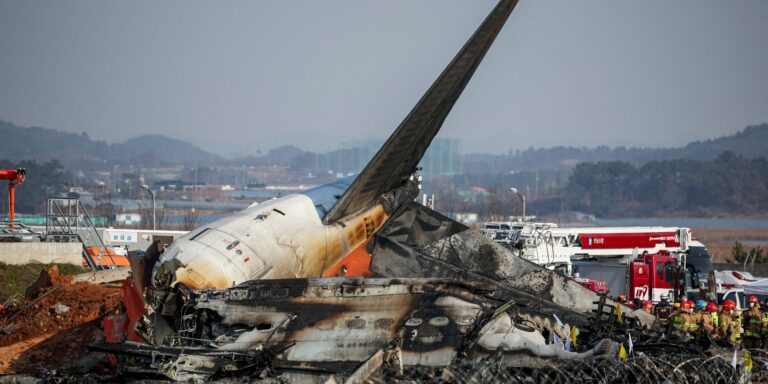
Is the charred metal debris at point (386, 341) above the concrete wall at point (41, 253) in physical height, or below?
above

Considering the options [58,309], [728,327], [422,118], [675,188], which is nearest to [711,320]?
[728,327]

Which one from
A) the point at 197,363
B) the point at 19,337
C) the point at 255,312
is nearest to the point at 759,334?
the point at 255,312

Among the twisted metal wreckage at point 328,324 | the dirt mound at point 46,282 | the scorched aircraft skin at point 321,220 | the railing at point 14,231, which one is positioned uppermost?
the scorched aircraft skin at point 321,220

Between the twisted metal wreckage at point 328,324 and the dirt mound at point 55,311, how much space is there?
21.2 feet

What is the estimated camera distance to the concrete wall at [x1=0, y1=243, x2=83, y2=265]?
3062 cm

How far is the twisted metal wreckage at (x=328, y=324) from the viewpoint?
11.7m

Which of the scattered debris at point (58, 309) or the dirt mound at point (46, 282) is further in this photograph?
the dirt mound at point (46, 282)

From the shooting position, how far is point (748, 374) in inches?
459

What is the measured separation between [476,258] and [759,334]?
6.53 metres

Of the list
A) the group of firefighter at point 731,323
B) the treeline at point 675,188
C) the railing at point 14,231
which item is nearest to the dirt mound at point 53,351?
the railing at point 14,231

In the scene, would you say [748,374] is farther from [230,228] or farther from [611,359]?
[230,228]

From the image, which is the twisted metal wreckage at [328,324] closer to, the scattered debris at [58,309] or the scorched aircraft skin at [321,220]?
the scorched aircraft skin at [321,220]

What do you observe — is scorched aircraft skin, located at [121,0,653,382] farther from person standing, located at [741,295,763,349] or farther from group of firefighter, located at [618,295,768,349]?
person standing, located at [741,295,763,349]

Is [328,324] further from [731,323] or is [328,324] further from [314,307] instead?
[731,323]
